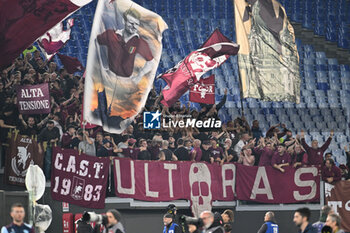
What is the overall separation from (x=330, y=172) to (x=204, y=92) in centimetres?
405

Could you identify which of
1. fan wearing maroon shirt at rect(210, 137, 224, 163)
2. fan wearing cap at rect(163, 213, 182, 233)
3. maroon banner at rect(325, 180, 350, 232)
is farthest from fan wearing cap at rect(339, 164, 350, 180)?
fan wearing cap at rect(163, 213, 182, 233)

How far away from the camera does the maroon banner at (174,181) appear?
1833 centimetres

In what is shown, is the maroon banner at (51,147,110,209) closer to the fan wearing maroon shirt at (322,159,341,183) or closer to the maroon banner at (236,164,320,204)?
the maroon banner at (236,164,320,204)

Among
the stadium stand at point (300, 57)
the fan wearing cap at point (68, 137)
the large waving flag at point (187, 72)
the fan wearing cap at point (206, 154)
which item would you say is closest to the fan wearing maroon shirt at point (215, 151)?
the fan wearing cap at point (206, 154)

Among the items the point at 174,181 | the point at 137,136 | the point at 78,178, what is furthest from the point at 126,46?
the point at 174,181

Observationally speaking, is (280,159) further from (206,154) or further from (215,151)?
(206,154)

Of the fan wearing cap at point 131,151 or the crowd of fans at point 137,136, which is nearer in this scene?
the crowd of fans at point 137,136

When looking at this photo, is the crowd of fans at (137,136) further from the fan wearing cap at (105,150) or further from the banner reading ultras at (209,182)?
the banner reading ultras at (209,182)

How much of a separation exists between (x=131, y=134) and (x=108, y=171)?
1141 mm

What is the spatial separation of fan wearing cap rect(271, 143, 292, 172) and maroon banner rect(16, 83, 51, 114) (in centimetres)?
608

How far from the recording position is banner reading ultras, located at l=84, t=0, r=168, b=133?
17.5 metres

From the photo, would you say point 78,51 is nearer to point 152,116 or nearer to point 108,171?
point 152,116

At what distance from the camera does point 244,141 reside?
64.3 ft

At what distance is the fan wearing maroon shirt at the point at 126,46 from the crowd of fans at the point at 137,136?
1.31 metres
